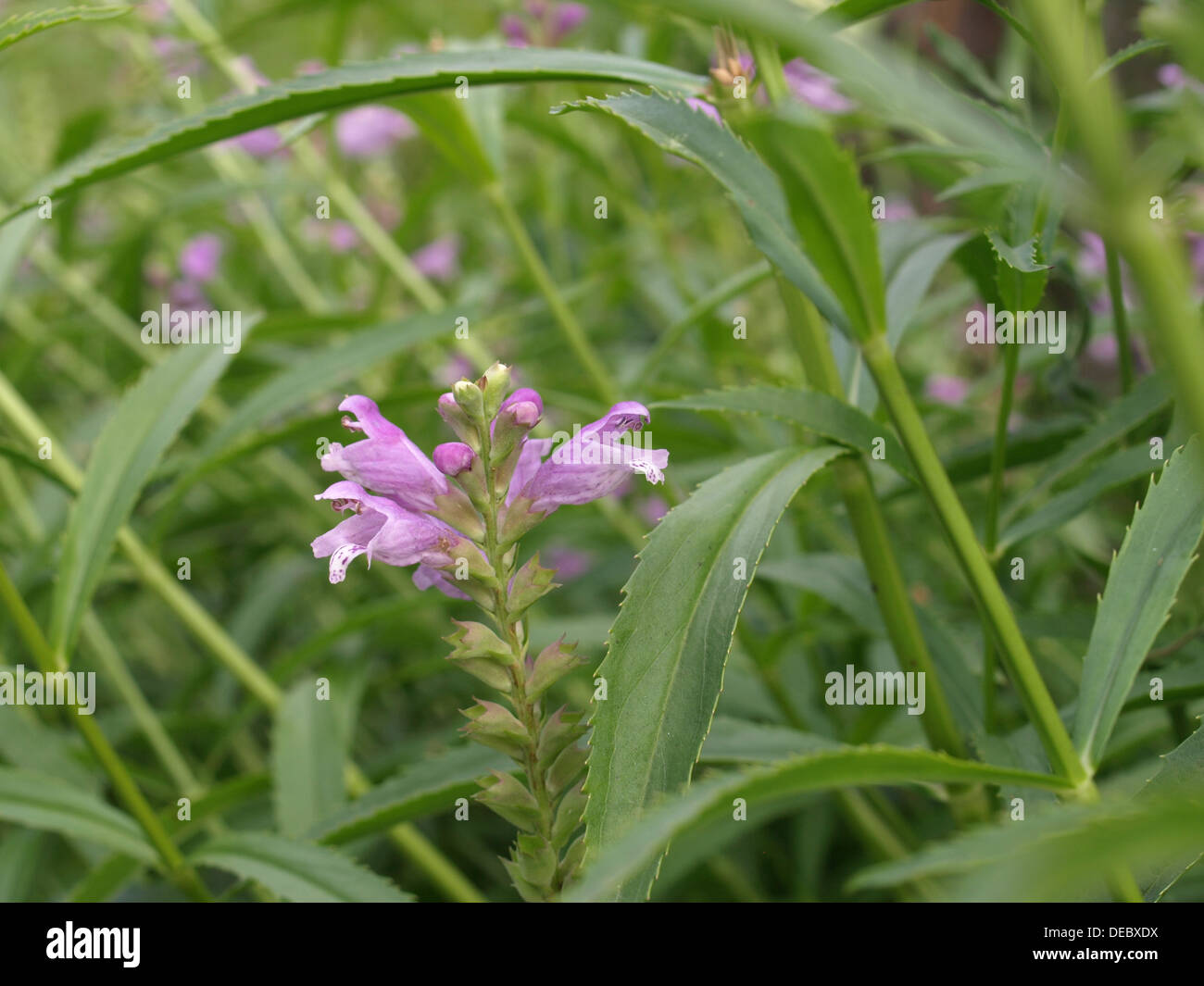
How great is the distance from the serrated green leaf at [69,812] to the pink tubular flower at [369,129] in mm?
2052

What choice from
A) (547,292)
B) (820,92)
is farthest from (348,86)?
(820,92)

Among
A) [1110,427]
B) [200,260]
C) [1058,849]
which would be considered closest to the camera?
[1058,849]

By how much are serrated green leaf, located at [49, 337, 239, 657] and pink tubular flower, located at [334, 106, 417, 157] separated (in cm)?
166

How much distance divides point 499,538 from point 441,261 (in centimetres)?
217

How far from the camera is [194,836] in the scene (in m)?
1.84

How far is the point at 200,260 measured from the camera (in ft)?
8.43

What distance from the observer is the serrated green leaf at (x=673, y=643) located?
63 centimetres

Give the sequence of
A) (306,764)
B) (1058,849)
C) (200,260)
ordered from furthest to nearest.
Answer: (200,260)
(306,764)
(1058,849)

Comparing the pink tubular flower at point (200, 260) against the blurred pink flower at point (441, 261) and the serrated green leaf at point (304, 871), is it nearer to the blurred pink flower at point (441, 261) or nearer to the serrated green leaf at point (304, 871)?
the blurred pink flower at point (441, 261)

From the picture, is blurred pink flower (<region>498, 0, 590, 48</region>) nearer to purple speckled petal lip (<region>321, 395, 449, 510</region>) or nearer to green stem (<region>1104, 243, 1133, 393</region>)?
green stem (<region>1104, 243, 1133, 393</region>)

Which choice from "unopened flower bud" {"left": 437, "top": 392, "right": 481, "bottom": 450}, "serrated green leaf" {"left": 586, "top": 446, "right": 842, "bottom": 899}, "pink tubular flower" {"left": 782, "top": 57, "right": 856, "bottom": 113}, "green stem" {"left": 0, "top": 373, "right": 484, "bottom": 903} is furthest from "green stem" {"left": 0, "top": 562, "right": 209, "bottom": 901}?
"pink tubular flower" {"left": 782, "top": 57, "right": 856, "bottom": 113}

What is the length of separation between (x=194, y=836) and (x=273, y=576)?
499 millimetres

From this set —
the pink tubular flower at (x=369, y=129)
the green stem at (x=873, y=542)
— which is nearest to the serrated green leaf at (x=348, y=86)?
the green stem at (x=873, y=542)

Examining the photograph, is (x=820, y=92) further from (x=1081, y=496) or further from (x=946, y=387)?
(x=1081, y=496)
